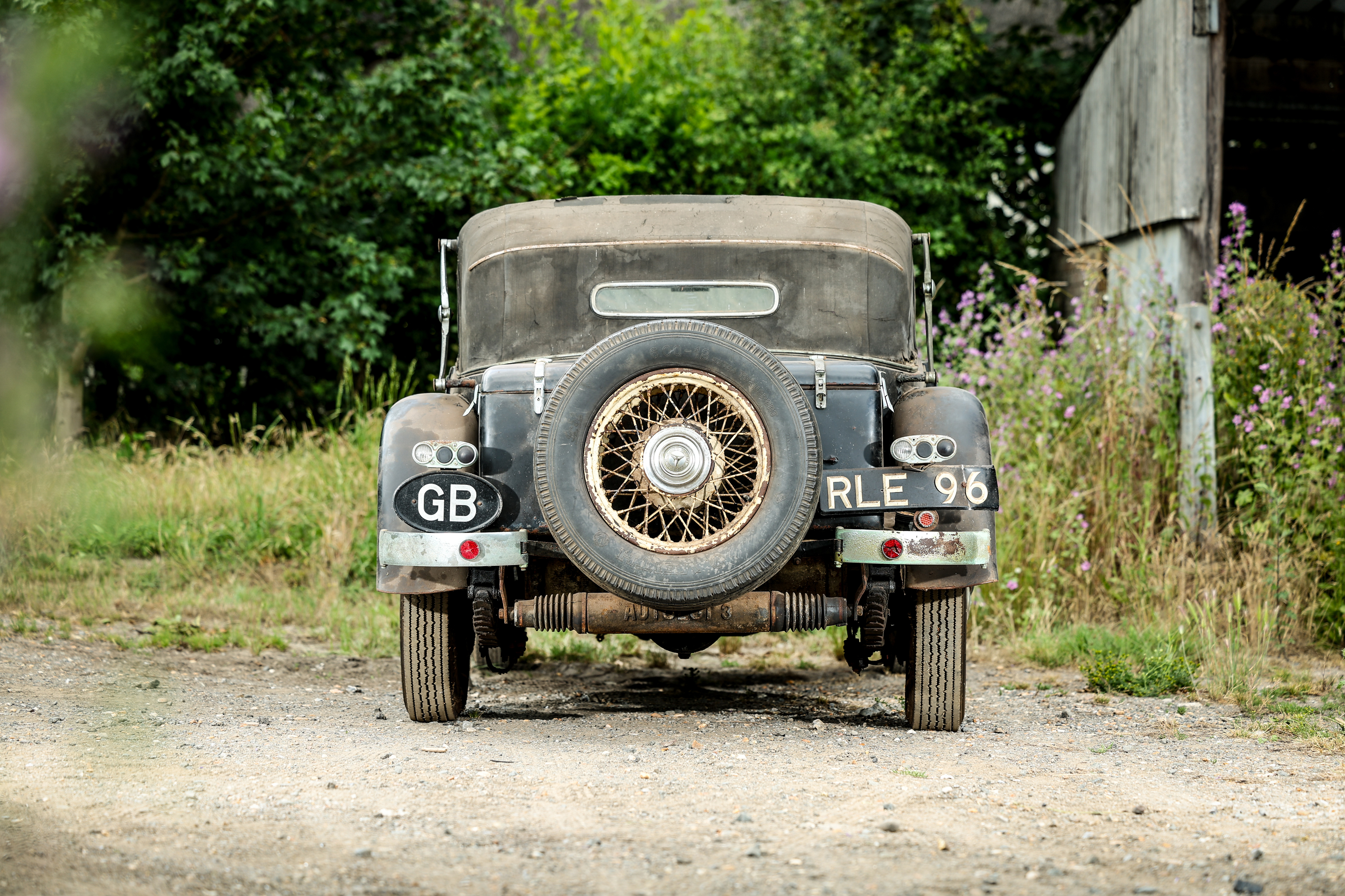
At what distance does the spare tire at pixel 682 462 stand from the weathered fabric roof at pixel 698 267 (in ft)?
4.05

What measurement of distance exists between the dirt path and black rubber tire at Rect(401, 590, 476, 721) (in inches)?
6.8

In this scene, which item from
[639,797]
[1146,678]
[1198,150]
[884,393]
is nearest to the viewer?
[639,797]

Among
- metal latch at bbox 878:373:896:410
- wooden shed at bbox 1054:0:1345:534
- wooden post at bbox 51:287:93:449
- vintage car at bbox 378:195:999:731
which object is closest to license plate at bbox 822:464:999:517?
vintage car at bbox 378:195:999:731

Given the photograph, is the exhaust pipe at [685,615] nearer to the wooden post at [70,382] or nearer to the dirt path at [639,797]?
the dirt path at [639,797]

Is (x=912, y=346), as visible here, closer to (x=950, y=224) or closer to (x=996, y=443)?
(x=996, y=443)

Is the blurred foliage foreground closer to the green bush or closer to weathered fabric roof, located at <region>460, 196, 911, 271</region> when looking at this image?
the green bush

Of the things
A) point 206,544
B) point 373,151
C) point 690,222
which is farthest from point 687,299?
point 373,151

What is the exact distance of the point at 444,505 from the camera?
4.64 meters

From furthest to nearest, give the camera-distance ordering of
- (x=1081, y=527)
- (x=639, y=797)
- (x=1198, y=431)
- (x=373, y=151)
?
(x=373, y=151)
(x=1198, y=431)
(x=1081, y=527)
(x=639, y=797)

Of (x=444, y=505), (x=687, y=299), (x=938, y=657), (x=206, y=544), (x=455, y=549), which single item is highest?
(x=687, y=299)

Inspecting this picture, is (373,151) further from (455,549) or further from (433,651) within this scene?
(455,549)

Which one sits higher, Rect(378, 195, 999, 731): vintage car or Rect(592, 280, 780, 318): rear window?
Rect(592, 280, 780, 318): rear window

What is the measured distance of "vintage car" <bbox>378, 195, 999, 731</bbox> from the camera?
433 centimetres

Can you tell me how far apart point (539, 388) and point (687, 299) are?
1.09 metres
